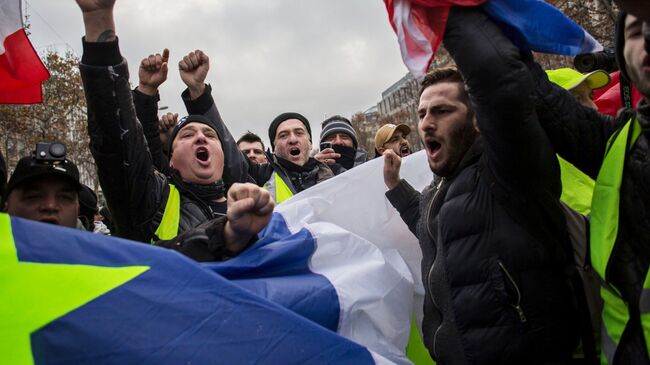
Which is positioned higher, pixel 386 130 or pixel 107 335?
pixel 386 130

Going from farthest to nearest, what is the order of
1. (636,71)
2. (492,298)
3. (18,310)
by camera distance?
(492,298) < (636,71) < (18,310)

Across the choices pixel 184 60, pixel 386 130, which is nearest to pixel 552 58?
pixel 386 130

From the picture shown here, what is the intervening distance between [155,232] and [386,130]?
302cm

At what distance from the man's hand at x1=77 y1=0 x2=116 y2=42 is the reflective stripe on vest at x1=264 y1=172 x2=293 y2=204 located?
5.44 feet

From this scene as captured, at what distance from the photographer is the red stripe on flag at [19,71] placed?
100.0 inches

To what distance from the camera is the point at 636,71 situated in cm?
154

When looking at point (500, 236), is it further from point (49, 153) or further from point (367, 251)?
point (49, 153)

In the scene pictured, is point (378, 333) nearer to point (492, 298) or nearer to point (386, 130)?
point (492, 298)

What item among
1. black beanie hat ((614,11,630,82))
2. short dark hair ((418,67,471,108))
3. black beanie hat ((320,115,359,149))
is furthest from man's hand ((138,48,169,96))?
black beanie hat ((320,115,359,149))

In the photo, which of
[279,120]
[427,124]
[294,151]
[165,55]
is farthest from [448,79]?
[279,120]

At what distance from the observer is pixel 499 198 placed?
1857 mm

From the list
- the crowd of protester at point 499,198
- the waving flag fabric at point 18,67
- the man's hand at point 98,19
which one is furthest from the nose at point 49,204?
the man's hand at point 98,19

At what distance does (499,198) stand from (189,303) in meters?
1.04

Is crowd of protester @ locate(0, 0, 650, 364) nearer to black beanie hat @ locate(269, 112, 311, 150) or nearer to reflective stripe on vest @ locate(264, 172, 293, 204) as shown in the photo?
reflective stripe on vest @ locate(264, 172, 293, 204)
